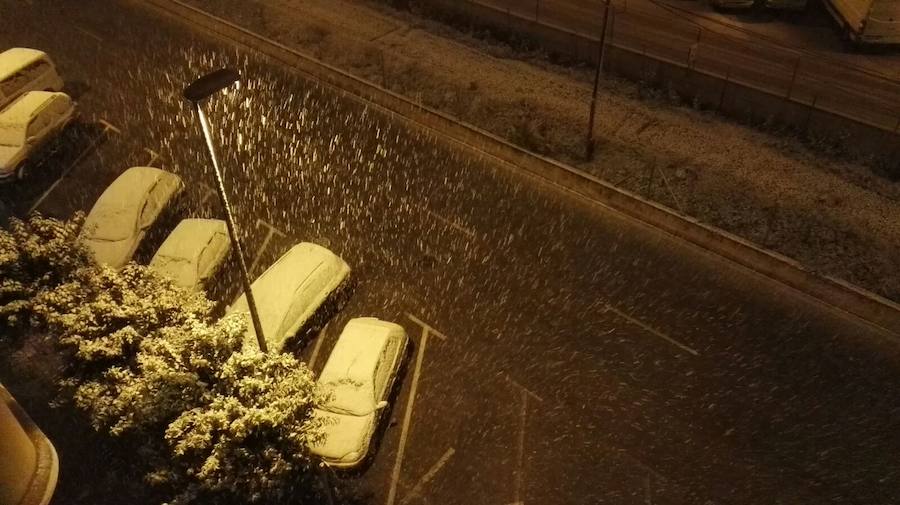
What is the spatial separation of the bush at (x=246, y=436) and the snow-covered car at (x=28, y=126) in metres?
13.4

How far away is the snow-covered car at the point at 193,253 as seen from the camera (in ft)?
48.6

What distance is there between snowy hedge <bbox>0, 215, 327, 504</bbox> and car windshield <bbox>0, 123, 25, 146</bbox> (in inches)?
317

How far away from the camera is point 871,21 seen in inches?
818

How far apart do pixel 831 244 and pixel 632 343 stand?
635cm

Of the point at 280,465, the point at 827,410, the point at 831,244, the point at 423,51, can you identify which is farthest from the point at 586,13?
the point at 280,465

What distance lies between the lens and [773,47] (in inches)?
896

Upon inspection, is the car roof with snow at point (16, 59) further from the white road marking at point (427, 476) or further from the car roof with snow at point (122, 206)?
the white road marking at point (427, 476)

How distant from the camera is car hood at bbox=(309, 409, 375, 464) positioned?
11609mm

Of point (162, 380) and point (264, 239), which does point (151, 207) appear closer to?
point (264, 239)

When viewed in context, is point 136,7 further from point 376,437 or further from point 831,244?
point 831,244

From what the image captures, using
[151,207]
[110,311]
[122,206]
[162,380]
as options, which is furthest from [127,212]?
[162,380]

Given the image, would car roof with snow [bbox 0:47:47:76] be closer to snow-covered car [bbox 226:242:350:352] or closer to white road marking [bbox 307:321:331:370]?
snow-covered car [bbox 226:242:350:352]

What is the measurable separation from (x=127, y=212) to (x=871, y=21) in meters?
25.2

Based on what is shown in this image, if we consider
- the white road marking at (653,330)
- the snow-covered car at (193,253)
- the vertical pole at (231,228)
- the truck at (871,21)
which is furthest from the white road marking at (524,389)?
the truck at (871,21)
